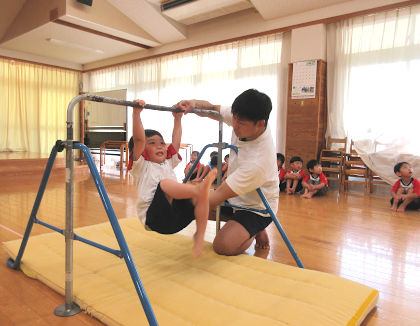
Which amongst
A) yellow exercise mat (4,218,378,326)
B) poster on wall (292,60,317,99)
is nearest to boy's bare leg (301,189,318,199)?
poster on wall (292,60,317,99)

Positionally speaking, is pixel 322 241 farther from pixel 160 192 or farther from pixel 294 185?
pixel 294 185

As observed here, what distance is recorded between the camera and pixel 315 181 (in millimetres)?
4555

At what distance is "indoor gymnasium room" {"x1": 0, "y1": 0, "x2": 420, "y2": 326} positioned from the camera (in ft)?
4.43

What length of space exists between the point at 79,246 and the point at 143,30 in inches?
232

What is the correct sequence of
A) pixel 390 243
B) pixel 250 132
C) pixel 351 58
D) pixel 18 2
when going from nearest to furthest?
1. pixel 250 132
2. pixel 390 243
3. pixel 351 58
4. pixel 18 2

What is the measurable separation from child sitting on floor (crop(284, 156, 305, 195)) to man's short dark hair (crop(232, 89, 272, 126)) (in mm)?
3164

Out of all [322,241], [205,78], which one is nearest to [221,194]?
[322,241]

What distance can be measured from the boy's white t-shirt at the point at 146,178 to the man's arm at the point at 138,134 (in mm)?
57

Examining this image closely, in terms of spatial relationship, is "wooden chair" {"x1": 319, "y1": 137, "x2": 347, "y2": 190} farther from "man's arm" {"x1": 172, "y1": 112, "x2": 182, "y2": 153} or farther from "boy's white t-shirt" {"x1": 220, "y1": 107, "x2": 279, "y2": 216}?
"man's arm" {"x1": 172, "y1": 112, "x2": 182, "y2": 153}

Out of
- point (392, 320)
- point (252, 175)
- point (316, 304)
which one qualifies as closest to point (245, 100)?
point (252, 175)

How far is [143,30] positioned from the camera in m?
6.73

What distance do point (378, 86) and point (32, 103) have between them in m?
8.46

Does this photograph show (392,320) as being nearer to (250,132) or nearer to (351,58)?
(250,132)

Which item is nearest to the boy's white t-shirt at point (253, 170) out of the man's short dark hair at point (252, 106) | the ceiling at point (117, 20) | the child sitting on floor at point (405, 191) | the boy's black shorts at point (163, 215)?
the man's short dark hair at point (252, 106)
